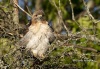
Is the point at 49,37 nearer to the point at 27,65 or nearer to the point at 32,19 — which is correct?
the point at 32,19

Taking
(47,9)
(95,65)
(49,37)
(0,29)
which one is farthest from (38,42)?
(47,9)

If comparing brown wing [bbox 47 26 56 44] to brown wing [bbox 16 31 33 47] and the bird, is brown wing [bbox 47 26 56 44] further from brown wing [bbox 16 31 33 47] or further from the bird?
brown wing [bbox 16 31 33 47]

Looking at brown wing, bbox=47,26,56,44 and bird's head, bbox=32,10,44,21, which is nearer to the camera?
brown wing, bbox=47,26,56,44

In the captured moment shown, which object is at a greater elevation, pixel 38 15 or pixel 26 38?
pixel 38 15

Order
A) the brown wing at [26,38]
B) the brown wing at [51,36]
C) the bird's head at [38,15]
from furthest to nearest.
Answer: the bird's head at [38,15] → the brown wing at [51,36] → the brown wing at [26,38]

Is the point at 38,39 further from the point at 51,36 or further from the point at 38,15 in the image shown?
the point at 38,15

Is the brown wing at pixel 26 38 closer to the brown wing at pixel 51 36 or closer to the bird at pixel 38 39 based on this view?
the bird at pixel 38 39

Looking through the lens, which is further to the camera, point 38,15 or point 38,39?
point 38,15

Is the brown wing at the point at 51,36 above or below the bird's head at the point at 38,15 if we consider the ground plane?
below

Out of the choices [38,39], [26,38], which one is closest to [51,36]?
[38,39]

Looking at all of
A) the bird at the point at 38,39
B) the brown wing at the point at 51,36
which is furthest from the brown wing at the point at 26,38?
the brown wing at the point at 51,36

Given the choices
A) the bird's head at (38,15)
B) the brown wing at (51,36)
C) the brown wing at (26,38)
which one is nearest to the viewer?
the brown wing at (26,38)

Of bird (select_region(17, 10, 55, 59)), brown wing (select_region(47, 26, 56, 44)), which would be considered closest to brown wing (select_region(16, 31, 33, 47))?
bird (select_region(17, 10, 55, 59))
